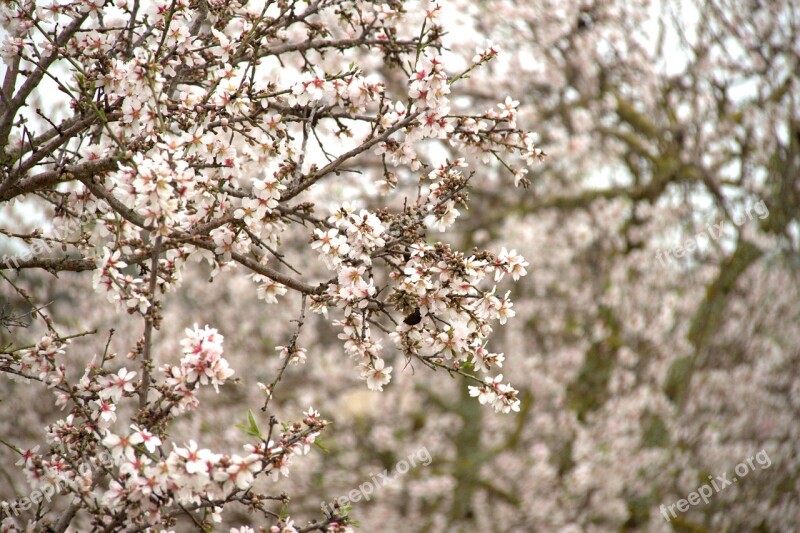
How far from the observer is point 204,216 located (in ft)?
8.40

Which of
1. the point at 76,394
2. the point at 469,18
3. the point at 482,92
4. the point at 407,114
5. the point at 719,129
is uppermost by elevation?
the point at 469,18

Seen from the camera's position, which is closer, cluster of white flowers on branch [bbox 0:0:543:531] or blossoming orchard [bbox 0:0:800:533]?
cluster of white flowers on branch [bbox 0:0:543:531]

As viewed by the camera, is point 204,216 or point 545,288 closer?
point 204,216

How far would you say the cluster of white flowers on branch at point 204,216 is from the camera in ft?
7.33

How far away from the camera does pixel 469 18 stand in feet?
27.2

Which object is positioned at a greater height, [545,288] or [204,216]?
[545,288]

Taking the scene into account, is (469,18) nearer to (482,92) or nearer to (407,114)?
(482,92)

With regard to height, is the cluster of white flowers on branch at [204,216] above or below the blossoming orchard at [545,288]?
below

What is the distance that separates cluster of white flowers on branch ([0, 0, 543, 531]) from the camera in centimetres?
223

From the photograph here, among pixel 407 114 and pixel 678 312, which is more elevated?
pixel 678 312

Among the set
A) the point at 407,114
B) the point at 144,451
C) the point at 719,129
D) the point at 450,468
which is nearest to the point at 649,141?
the point at 719,129

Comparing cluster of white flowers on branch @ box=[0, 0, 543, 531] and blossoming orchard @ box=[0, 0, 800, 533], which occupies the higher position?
blossoming orchard @ box=[0, 0, 800, 533]

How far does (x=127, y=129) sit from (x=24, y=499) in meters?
1.44

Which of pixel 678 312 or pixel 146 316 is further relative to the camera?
pixel 678 312
